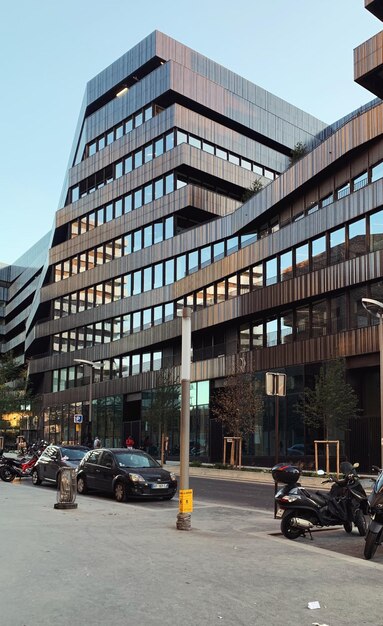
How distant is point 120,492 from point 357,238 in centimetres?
1990

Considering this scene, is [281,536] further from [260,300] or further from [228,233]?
[228,233]

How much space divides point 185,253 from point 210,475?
20.6 meters

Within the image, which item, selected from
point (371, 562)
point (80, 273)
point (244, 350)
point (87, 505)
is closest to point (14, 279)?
point (80, 273)

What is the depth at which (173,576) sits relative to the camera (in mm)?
8078

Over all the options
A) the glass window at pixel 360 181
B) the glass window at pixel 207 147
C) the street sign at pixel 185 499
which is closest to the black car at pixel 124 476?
the street sign at pixel 185 499

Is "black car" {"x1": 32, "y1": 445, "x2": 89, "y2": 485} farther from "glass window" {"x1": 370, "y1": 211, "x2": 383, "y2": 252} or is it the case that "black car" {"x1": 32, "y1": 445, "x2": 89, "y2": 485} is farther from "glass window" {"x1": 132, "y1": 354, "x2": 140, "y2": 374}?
"glass window" {"x1": 132, "y1": 354, "x2": 140, "y2": 374}

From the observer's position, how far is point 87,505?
17.1 metres

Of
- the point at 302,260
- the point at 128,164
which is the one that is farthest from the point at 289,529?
the point at 128,164

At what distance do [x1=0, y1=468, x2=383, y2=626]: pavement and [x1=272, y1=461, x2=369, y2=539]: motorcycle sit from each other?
0.33m

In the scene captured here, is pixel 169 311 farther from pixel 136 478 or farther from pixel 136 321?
pixel 136 478

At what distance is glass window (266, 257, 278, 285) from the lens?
131 feet

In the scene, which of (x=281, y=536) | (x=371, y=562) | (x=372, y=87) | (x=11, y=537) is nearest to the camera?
(x=371, y=562)

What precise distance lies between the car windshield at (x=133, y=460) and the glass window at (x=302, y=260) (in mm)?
19853

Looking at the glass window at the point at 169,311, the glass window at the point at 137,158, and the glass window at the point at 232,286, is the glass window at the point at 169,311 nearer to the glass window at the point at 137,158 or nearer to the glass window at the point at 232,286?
the glass window at the point at 232,286
